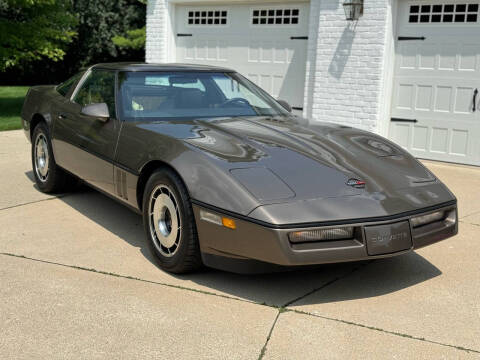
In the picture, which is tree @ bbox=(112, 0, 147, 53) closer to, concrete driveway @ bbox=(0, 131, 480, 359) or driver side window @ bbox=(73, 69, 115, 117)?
driver side window @ bbox=(73, 69, 115, 117)

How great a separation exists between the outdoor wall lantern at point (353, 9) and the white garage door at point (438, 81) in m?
0.59

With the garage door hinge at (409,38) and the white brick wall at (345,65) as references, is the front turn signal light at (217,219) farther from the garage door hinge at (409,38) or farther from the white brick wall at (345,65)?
the garage door hinge at (409,38)

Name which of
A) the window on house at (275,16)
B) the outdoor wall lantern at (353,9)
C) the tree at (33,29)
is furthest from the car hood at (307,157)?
the tree at (33,29)

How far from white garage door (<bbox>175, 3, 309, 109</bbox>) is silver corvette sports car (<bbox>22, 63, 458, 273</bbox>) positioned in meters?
4.92

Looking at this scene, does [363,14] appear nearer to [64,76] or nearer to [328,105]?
[328,105]

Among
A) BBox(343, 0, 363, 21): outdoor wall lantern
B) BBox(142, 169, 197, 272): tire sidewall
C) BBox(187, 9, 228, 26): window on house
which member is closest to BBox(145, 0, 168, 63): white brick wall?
BBox(187, 9, 228, 26): window on house

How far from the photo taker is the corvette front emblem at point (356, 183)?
12.4 ft

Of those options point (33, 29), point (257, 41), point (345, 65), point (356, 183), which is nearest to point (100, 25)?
point (33, 29)

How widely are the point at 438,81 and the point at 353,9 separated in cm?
164

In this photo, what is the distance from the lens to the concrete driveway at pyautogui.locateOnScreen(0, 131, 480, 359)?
123 inches

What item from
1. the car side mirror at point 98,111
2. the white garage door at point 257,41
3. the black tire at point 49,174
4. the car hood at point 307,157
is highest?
the white garage door at point 257,41

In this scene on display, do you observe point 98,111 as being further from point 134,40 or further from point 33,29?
point 134,40

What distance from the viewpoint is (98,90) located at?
17.4 ft

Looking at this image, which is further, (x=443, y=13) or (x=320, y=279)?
(x=443, y=13)
